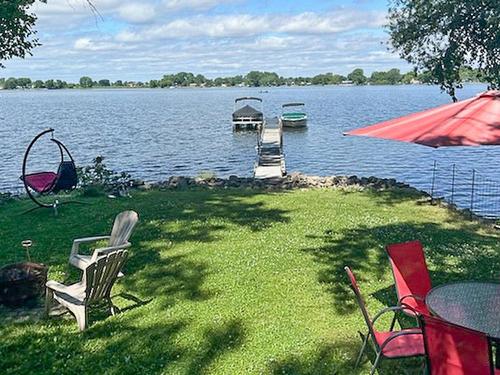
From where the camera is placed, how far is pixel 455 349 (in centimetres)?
347

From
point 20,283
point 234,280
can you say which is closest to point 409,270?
point 234,280

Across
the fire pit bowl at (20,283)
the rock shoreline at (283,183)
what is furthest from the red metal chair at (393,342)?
the rock shoreline at (283,183)

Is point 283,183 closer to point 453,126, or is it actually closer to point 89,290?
point 89,290

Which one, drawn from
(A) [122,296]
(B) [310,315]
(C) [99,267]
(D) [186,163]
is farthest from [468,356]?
(D) [186,163]

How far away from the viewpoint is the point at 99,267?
18.9 feet

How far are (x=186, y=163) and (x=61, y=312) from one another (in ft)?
87.6

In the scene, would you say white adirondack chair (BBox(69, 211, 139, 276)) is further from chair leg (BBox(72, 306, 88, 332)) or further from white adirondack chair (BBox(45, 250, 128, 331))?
chair leg (BBox(72, 306, 88, 332))

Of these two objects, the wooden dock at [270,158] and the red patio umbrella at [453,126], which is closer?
the red patio umbrella at [453,126]

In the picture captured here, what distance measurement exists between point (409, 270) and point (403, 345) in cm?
123

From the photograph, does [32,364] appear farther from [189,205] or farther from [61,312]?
[189,205]

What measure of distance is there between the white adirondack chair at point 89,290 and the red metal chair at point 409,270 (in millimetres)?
3348

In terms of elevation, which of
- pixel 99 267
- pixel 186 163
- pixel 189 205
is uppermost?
pixel 99 267

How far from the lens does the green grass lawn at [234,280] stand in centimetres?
521

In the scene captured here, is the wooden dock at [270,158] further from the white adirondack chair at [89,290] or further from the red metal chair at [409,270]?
the red metal chair at [409,270]
